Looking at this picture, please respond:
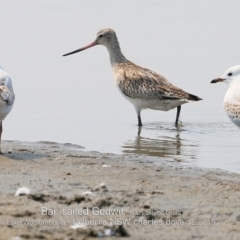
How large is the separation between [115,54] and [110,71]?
2.16 feet

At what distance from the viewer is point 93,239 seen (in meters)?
5.35

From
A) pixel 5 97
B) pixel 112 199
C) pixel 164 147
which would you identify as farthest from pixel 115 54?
pixel 112 199

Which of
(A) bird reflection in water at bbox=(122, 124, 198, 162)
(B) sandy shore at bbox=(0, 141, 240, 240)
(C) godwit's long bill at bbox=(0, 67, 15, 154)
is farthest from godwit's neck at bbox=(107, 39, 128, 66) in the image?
(B) sandy shore at bbox=(0, 141, 240, 240)

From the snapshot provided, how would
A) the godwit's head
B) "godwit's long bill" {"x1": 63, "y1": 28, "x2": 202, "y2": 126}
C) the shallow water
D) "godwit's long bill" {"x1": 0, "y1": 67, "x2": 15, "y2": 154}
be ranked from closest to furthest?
"godwit's long bill" {"x1": 0, "y1": 67, "x2": 15, "y2": 154}, the shallow water, "godwit's long bill" {"x1": 63, "y1": 28, "x2": 202, "y2": 126}, the godwit's head

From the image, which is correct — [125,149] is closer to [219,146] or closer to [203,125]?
[219,146]

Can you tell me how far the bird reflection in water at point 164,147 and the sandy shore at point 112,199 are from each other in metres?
0.70

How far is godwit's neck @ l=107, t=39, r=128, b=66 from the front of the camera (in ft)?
46.2

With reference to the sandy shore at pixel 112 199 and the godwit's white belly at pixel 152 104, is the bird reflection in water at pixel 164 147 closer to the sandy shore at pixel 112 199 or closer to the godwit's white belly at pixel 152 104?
the sandy shore at pixel 112 199

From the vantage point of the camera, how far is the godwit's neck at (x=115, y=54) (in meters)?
14.1

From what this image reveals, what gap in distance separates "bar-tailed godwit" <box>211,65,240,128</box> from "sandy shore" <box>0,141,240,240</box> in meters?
1.06

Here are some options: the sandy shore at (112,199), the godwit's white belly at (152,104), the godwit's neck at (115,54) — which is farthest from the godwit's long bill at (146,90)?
the sandy shore at (112,199)

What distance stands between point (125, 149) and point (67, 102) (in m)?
2.84

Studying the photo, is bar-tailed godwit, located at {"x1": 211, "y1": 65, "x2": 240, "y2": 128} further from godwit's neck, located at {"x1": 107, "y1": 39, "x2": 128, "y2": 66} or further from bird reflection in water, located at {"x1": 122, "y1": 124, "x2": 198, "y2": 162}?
godwit's neck, located at {"x1": 107, "y1": 39, "x2": 128, "y2": 66}

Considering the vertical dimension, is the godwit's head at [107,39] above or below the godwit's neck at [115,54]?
above
